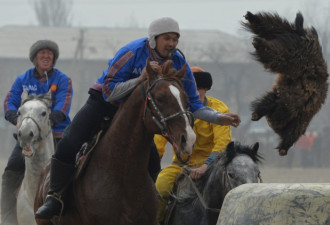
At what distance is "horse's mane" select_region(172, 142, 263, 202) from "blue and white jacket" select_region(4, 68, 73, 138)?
2.34m

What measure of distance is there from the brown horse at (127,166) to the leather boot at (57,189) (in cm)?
16

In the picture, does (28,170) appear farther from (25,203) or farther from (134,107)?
(134,107)

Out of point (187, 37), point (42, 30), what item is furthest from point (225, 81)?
point (42, 30)

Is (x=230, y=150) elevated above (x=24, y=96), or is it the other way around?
(x=230, y=150)

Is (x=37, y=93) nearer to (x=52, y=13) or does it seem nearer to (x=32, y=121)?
(x=32, y=121)

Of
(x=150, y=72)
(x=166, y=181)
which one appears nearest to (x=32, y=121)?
(x=166, y=181)

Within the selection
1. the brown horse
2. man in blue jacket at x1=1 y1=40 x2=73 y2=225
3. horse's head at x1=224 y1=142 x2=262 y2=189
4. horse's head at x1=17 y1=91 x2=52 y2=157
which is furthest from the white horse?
horse's head at x1=224 y1=142 x2=262 y2=189

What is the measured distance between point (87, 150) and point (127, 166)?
477 millimetres

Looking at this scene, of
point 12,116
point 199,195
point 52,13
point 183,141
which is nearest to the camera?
point 183,141

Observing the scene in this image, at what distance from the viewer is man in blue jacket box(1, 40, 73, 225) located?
32.1 ft

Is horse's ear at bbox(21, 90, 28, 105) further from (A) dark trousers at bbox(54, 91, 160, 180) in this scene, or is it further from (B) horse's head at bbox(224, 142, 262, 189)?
(B) horse's head at bbox(224, 142, 262, 189)

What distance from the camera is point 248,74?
58.5m

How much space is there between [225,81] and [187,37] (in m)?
16.2

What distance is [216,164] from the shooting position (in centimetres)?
751
